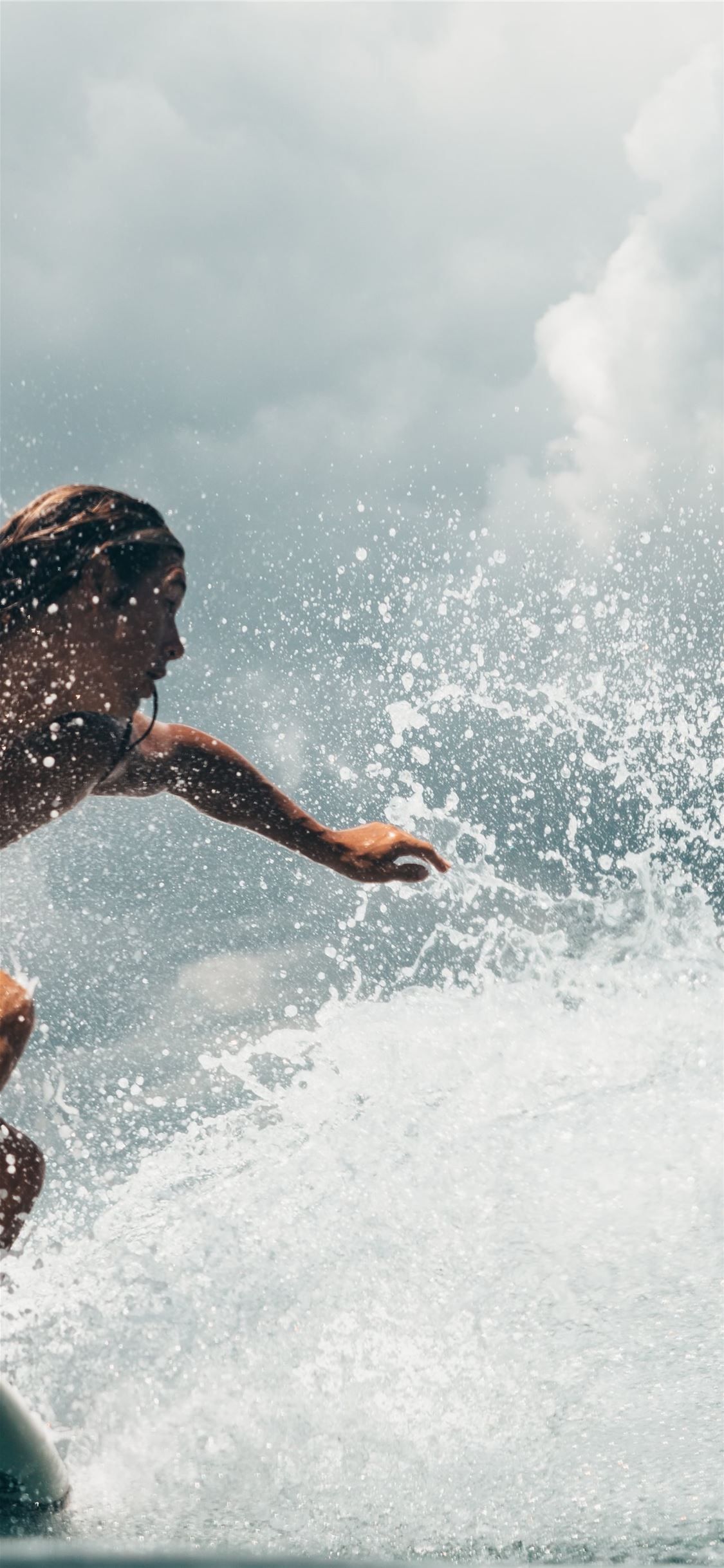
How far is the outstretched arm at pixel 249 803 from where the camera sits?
491 cm

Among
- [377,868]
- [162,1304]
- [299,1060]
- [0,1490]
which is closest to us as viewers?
[0,1490]

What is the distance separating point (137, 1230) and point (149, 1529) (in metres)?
2.77

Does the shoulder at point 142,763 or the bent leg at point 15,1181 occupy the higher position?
the shoulder at point 142,763

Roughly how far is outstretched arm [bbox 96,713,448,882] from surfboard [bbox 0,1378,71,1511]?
2427 millimetres

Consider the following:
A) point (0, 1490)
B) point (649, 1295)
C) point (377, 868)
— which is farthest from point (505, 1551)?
point (377, 868)

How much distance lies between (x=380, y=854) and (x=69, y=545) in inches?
75.0

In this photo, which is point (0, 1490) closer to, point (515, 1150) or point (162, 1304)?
point (162, 1304)

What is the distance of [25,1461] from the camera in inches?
144

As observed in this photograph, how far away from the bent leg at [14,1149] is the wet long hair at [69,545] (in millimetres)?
1316

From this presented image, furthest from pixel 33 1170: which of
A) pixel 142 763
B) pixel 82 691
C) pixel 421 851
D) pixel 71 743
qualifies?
pixel 421 851

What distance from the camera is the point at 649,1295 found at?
5184 mm

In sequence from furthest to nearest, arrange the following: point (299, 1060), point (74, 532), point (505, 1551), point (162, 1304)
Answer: point (299, 1060) < point (162, 1304) < point (74, 532) < point (505, 1551)

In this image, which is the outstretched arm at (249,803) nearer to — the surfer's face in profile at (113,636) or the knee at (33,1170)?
the surfer's face in profile at (113,636)

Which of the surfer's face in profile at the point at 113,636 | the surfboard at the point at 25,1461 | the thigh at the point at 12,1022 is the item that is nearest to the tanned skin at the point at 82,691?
the surfer's face in profile at the point at 113,636
